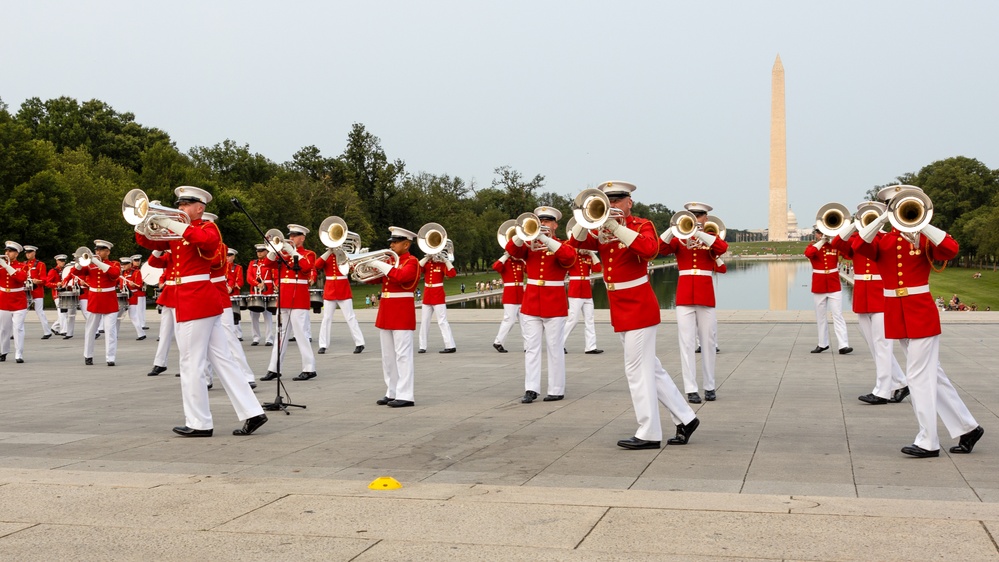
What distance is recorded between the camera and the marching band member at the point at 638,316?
28.9ft

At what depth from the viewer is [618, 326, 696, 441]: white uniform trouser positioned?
28.9 feet

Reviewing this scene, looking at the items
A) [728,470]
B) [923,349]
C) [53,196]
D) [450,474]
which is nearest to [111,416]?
[450,474]

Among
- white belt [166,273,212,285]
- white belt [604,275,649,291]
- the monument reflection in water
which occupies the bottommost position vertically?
the monument reflection in water

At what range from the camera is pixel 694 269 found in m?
12.4

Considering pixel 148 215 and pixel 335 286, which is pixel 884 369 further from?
pixel 335 286

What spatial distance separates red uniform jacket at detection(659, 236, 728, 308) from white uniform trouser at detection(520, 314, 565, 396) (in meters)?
1.62

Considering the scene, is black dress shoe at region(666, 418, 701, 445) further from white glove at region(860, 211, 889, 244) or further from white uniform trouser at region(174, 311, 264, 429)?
white uniform trouser at region(174, 311, 264, 429)

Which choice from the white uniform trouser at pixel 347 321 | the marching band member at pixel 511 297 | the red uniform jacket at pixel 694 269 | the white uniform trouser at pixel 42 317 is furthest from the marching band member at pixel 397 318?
the white uniform trouser at pixel 42 317

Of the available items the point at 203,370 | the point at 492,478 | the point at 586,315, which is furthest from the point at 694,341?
Result: the point at 586,315

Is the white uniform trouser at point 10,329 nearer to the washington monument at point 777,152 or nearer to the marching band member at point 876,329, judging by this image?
the marching band member at point 876,329

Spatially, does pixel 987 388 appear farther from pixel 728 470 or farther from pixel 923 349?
pixel 728 470

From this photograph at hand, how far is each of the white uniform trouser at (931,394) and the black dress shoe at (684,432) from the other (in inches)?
73.8

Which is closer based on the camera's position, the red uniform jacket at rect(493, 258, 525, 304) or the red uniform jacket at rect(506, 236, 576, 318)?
the red uniform jacket at rect(506, 236, 576, 318)

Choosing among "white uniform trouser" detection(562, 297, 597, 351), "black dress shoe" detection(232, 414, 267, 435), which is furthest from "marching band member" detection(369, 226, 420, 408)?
"white uniform trouser" detection(562, 297, 597, 351)
